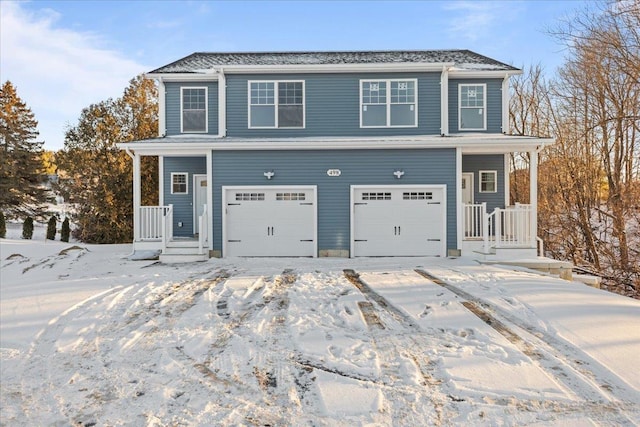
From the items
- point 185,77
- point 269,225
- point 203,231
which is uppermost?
point 185,77

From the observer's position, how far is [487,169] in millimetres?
13375

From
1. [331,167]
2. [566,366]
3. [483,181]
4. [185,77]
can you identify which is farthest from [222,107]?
[566,366]

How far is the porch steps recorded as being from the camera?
1106 centimetres

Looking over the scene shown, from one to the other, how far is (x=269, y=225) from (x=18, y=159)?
21599 mm

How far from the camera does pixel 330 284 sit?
7605 mm

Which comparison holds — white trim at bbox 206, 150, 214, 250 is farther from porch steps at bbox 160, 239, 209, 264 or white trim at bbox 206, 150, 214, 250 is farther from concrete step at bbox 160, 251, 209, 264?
concrete step at bbox 160, 251, 209, 264

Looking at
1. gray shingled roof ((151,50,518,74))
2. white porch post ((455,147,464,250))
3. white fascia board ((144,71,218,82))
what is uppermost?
gray shingled roof ((151,50,518,74))

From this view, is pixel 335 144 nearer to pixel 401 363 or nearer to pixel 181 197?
pixel 181 197

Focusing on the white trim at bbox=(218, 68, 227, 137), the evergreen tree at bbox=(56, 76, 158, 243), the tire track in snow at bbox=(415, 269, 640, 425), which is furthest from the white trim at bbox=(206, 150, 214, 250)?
the evergreen tree at bbox=(56, 76, 158, 243)

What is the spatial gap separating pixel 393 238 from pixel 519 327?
6.74 meters

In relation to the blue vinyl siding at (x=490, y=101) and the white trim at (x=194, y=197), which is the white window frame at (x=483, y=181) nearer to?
the blue vinyl siding at (x=490, y=101)

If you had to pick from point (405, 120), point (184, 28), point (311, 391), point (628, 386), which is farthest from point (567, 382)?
point (184, 28)

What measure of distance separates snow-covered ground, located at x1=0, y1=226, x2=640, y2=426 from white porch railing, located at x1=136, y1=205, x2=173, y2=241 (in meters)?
4.32

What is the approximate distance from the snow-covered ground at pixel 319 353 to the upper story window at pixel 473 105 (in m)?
6.87
